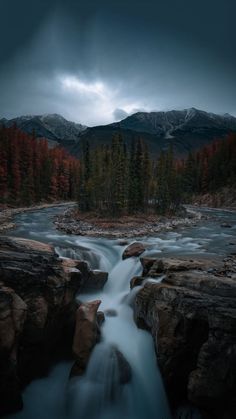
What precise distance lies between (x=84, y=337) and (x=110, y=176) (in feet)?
132

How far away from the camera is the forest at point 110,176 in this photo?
Result: 51.7 metres

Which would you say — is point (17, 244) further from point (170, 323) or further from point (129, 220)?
point (129, 220)

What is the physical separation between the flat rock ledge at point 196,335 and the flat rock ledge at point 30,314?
3.66m

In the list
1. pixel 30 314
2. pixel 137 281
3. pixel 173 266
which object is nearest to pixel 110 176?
pixel 137 281

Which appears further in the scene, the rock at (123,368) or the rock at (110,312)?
the rock at (110,312)

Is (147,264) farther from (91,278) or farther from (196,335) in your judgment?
(196,335)

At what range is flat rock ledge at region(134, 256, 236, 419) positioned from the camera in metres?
8.55

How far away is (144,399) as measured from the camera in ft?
34.5

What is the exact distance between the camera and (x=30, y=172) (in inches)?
2756

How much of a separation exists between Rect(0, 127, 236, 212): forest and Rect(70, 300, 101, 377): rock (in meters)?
36.4

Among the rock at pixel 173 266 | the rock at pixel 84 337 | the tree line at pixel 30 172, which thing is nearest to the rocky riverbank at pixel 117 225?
the rock at pixel 173 266

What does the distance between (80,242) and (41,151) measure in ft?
209

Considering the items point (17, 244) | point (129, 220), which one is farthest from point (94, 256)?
point (129, 220)

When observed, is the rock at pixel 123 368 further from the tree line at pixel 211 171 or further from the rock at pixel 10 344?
the tree line at pixel 211 171
